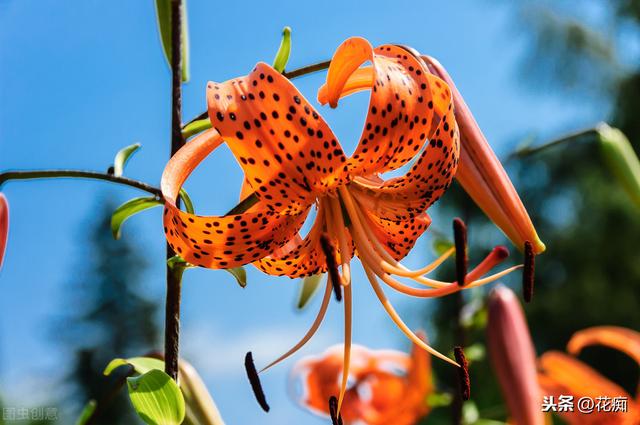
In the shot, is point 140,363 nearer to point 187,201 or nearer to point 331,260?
point 187,201

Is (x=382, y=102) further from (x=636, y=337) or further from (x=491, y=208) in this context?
(x=636, y=337)

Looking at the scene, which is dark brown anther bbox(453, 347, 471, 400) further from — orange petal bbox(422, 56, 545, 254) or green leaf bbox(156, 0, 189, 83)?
green leaf bbox(156, 0, 189, 83)

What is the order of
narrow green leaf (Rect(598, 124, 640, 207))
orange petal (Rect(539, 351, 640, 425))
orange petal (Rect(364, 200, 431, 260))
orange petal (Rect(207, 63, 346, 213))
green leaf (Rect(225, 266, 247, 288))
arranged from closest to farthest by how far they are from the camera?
1. orange petal (Rect(207, 63, 346, 213))
2. green leaf (Rect(225, 266, 247, 288))
3. orange petal (Rect(364, 200, 431, 260))
4. narrow green leaf (Rect(598, 124, 640, 207))
5. orange petal (Rect(539, 351, 640, 425))

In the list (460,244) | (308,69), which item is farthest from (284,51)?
(460,244)

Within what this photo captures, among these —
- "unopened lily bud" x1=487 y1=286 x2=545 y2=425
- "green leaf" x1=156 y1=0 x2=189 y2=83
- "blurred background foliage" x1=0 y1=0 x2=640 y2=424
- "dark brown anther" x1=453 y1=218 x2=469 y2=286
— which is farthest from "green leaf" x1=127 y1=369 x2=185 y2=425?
"blurred background foliage" x1=0 y1=0 x2=640 y2=424

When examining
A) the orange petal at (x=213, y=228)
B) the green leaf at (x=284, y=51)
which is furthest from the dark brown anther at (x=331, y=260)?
the green leaf at (x=284, y=51)

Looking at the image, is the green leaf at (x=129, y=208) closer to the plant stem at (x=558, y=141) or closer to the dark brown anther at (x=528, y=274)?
the dark brown anther at (x=528, y=274)
